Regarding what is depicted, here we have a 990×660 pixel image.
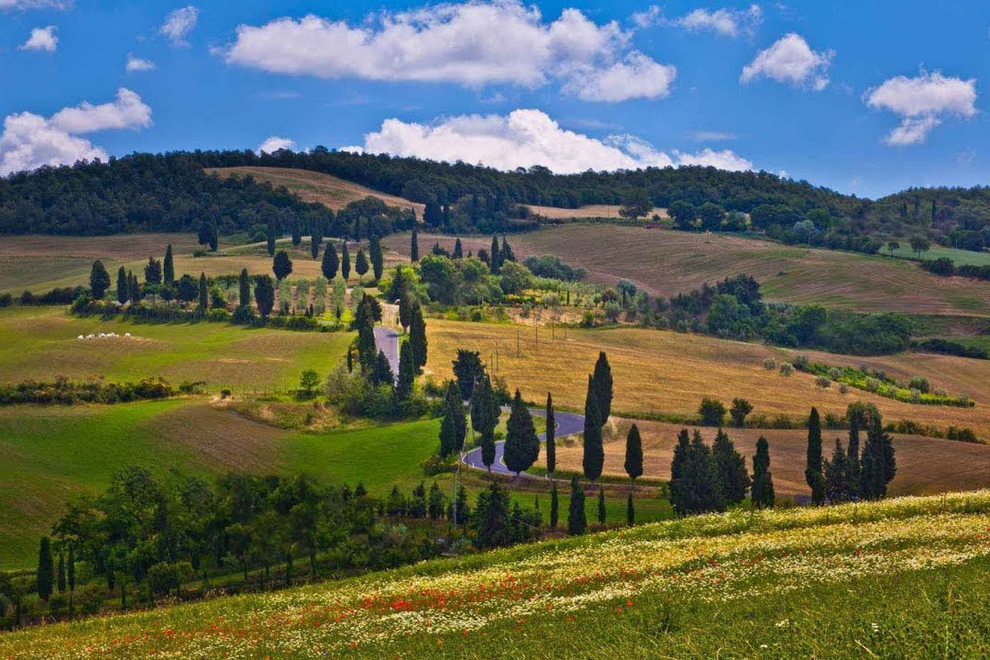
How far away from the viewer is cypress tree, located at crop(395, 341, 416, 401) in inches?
4751

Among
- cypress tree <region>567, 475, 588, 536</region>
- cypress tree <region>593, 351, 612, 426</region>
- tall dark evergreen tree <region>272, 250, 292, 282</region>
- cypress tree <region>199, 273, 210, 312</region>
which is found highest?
tall dark evergreen tree <region>272, 250, 292, 282</region>

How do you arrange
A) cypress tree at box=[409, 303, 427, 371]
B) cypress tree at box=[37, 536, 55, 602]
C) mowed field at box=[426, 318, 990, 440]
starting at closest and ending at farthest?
1. cypress tree at box=[37, 536, 55, 602]
2. mowed field at box=[426, 318, 990, 440]
3. cypress tree at box=[409, 303, 427, 371]

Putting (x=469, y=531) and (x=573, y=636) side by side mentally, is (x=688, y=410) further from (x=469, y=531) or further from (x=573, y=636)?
(x=573, y=636)

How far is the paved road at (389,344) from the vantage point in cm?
13725

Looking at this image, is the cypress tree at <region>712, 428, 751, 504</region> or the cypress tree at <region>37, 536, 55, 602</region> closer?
the cypress tree at <region>37, 536, 55, 602</region>

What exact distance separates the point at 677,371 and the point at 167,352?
244ft

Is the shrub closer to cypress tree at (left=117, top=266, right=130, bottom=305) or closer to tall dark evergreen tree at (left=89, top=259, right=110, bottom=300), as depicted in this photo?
cypress tree at (left=117, top=266, right=130, bottom=305)

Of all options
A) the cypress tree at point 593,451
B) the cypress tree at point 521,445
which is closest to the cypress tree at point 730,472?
the cypress tree at point 593,451

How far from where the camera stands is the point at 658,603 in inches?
1098

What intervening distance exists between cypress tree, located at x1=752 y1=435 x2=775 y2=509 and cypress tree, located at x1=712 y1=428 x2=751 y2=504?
1.20 m

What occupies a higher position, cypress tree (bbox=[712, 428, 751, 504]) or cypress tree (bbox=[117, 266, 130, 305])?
cypress tree (bbox=[117, 266, 130, 305])

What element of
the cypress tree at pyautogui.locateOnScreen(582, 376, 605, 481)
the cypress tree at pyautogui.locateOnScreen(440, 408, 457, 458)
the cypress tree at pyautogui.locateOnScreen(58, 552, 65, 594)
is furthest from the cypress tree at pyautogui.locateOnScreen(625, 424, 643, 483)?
the cypress tree at pyautogui.locateOnScreen(58, 552, 65, 594)

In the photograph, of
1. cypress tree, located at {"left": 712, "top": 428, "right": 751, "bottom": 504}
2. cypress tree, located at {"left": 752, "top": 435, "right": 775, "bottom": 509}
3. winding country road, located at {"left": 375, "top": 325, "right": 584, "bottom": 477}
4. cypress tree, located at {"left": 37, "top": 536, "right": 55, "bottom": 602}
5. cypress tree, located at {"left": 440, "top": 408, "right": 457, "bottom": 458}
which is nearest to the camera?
cypress tree, located at {"left": 37, "top": 536, "right": 55, "bottom": 602}

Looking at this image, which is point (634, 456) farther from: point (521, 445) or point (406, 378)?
point (406, 378)
